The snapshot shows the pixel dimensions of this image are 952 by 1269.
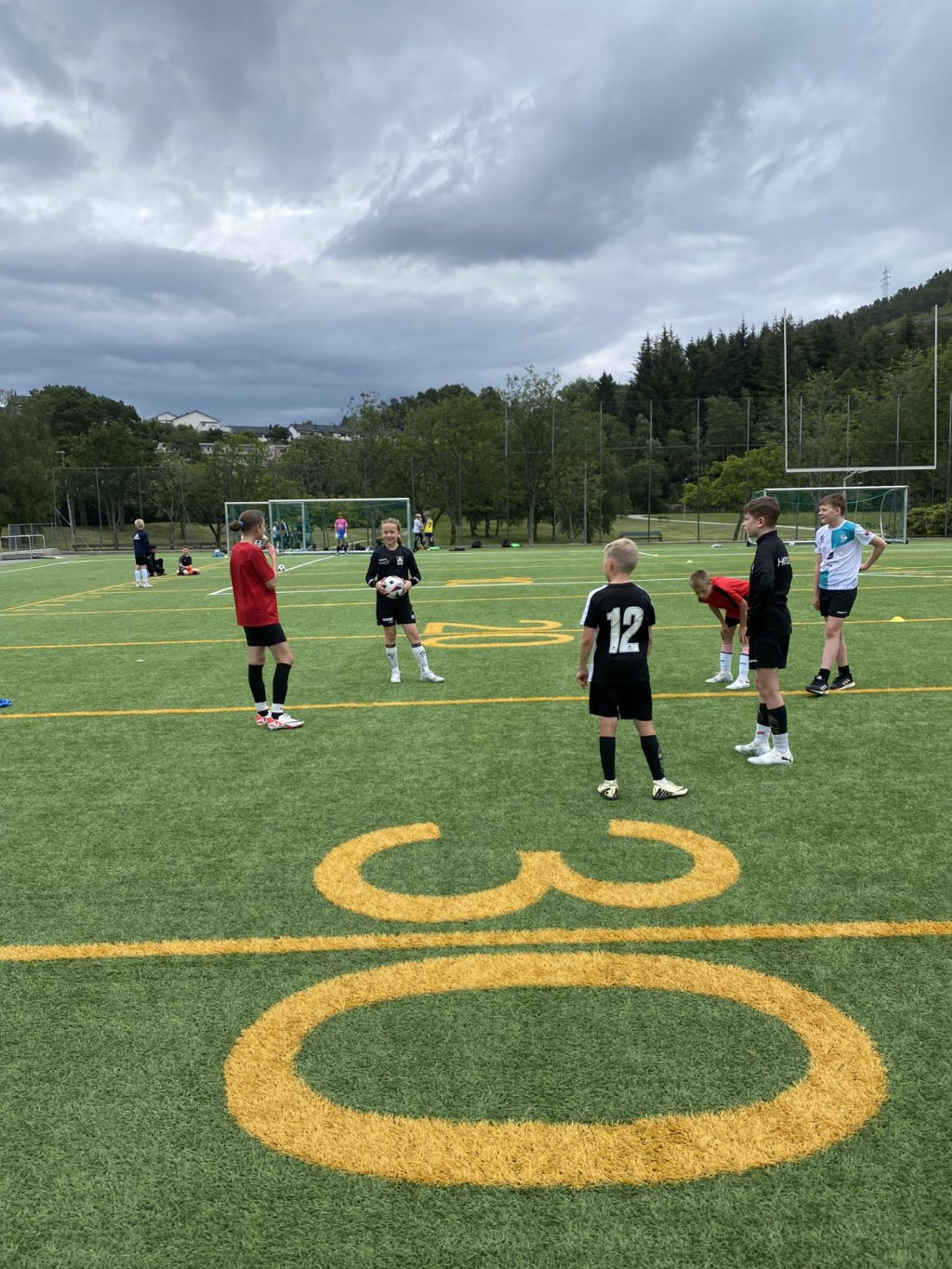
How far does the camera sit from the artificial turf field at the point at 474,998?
2.27 metres

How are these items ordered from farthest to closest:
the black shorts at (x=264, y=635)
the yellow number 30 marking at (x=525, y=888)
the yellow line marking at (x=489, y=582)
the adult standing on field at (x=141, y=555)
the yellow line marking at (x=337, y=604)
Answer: the adult standing on field at (x=141, y=555) < the yellow line marking at (x=489, y=582) < the yellow line marking at (x=337, y=604) < the black shorts at (x=264, y=635) < the yellow number 30 marking at (x=525, y=888)

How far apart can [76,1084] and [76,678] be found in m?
8.25

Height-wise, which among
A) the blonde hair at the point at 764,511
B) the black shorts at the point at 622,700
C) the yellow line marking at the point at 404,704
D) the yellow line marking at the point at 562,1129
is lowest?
the yellow line marking at the point at 562,1129

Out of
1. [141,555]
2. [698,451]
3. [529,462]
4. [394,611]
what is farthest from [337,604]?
[698,451]

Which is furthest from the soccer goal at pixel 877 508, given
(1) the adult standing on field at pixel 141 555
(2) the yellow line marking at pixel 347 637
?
(1) the adult standing on field at pixel 141 555

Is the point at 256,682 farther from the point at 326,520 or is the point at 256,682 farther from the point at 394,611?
the point at 326,520

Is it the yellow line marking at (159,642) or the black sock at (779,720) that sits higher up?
the yellow line marking at (159,642)

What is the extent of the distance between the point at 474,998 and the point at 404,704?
5319 millimetres

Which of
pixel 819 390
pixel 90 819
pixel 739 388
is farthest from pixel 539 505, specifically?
pixel 739 388

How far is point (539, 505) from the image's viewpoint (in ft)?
163

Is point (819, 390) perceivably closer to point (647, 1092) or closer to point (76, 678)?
point (76, 678)

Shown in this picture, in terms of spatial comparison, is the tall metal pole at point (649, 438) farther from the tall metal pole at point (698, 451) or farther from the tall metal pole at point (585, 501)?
the tall metal pole at point (585, 501)

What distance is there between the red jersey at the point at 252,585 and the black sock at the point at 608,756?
3532mm

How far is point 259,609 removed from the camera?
7.51 metres
